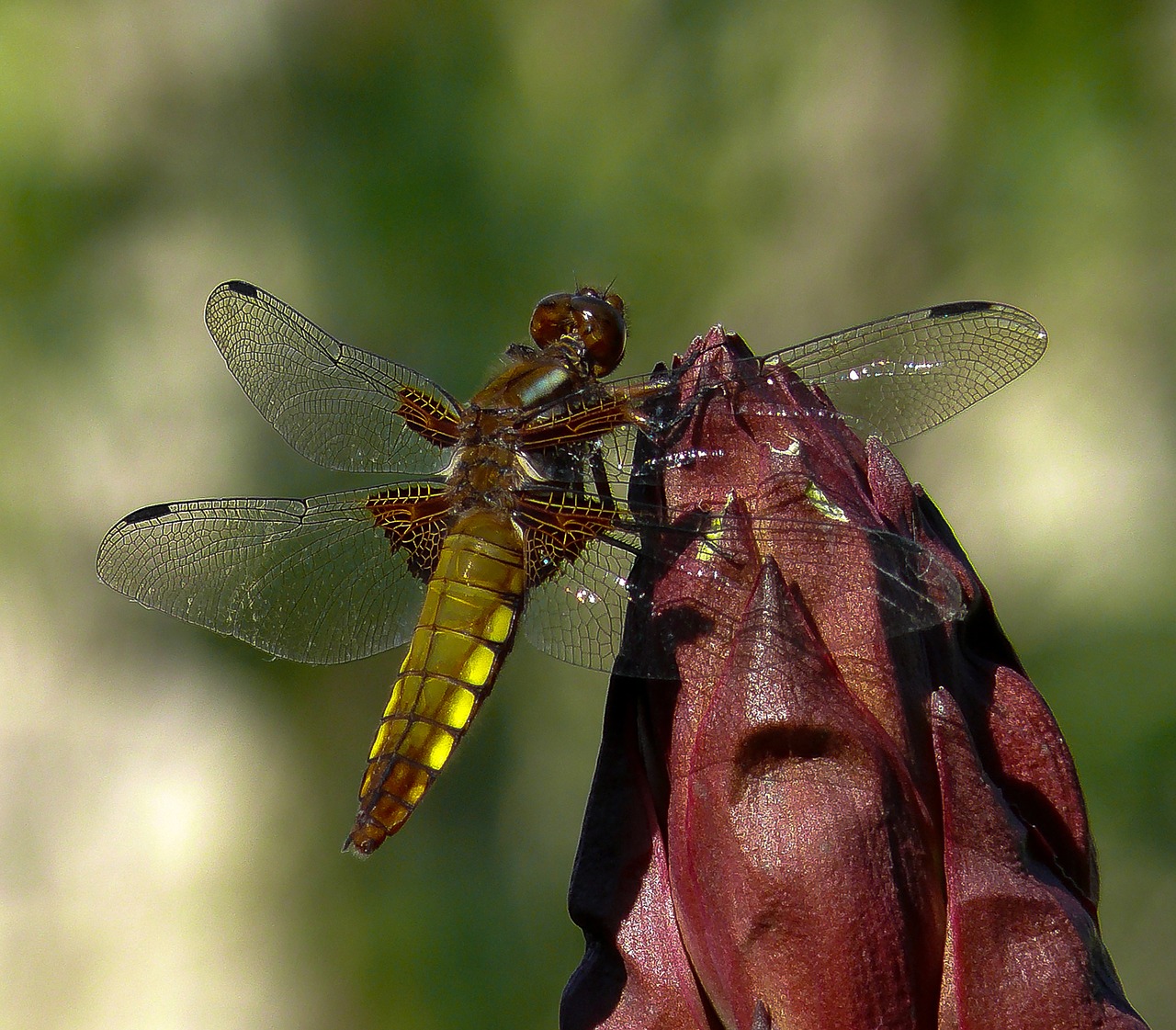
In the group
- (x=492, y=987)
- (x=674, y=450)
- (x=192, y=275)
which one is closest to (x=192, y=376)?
(x=192, y=275)

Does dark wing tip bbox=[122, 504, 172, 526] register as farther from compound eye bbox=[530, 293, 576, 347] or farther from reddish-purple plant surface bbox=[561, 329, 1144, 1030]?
reddish-purple plant surface bbox=[561, 329, 1144, 1030]

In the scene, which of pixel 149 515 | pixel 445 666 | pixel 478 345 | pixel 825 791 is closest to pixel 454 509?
pixel 445 666

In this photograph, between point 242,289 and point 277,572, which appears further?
point 242,289

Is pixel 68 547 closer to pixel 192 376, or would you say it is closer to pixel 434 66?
pixel 192 376

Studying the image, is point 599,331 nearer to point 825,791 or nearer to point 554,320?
point 554,320

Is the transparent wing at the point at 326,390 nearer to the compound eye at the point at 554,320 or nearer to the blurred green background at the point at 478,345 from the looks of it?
the compound eye at the point at 554,320

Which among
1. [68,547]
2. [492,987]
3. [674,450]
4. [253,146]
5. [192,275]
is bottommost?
[492,987]
